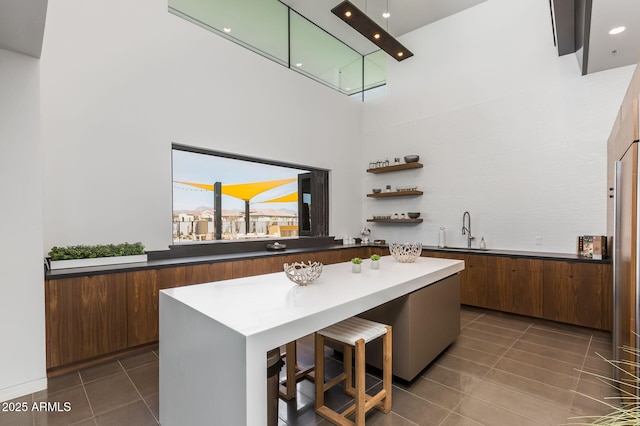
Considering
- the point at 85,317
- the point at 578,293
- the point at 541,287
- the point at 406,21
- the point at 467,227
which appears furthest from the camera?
the point at 406,21

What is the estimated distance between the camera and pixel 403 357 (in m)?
2.31

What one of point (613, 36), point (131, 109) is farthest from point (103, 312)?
point (613, 36)

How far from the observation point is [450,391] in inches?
88.8

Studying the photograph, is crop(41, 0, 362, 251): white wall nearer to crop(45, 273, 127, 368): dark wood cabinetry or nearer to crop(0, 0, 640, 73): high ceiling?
crop(45, 273, 127, 368): dark wood cabinetry

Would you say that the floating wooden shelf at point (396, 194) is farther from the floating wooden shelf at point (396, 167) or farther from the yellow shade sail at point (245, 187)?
the yellow shade sail at point (245, 187)

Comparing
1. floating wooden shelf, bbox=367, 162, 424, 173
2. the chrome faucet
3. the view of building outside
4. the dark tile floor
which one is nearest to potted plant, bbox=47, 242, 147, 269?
the view of building outside

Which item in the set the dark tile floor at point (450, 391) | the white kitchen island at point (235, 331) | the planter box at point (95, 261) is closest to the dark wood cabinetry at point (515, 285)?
the dark tile floor at point (450, 391)

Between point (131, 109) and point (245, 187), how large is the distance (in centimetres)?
170

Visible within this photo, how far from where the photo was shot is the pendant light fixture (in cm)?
328

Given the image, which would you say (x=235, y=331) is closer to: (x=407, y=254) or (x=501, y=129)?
(x=407, y=254)

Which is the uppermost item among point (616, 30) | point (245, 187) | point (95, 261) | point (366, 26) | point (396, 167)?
point (366, 26)

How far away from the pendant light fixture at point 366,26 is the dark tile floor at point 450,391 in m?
3.51

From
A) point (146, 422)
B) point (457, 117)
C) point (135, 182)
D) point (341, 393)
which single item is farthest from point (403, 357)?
point (457, 117)

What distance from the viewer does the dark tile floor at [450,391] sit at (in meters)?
1.95
